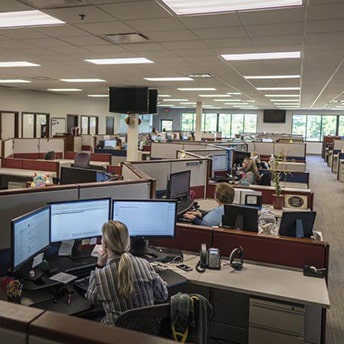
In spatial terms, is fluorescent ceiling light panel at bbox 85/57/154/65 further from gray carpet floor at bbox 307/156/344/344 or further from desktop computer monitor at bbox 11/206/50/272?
desktop computer monitor at bbox 11/206/50/272

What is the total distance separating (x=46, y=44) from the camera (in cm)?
522

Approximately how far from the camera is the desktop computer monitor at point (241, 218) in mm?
3061

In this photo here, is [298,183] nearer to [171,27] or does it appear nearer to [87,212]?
[171,27]

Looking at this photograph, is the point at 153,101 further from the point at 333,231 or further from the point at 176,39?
the point at 333,231

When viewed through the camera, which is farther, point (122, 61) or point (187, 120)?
point (187, 120)

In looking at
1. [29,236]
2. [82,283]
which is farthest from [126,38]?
[82,283]

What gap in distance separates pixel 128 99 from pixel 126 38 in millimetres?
4901

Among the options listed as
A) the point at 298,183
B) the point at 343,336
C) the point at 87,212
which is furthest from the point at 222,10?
the point at 298,183

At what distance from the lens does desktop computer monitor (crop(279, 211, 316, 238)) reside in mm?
2936

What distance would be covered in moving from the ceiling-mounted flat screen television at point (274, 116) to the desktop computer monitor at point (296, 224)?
1933 centimetres

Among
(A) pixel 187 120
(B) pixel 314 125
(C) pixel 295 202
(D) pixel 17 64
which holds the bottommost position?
(C) pixel 295 202

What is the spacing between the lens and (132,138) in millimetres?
9891

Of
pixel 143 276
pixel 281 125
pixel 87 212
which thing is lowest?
pixel 143 276

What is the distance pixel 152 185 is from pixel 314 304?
160 centimetres
